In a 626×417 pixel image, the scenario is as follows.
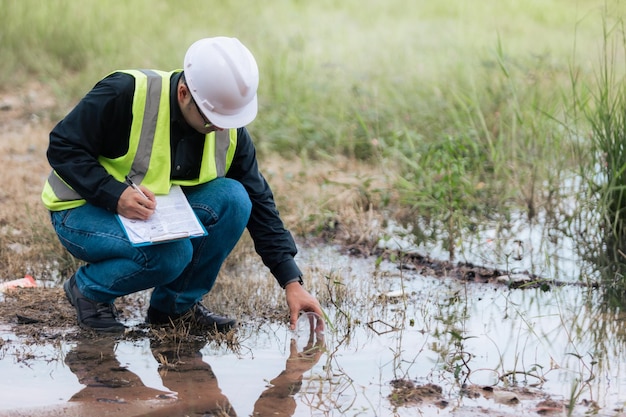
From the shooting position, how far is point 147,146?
3584 mm

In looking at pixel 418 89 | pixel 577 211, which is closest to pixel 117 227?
pixel 577 211

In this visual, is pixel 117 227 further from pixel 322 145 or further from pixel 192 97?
pixel 322 145

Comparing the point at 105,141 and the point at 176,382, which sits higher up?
the point at 105,141

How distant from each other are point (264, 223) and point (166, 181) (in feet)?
1.55

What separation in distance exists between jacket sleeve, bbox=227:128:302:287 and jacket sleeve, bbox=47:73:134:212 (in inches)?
20.6

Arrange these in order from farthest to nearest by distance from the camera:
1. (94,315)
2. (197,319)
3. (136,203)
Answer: (197,319) < (94,315) < (136,203)

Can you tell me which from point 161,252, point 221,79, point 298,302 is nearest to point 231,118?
point 221,79

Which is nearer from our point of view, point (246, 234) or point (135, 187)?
point (135, 187)

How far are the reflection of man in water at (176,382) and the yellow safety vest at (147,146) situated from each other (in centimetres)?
64

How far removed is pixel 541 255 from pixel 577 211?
0.39m

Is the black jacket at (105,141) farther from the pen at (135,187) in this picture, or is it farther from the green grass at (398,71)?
the green grass at (398,71)

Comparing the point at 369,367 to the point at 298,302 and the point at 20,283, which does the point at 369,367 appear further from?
the point at 20,283

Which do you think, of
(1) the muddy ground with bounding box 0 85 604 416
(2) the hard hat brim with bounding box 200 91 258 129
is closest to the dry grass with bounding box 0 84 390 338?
(1) the muddy ground with bounding box 0 85 604 416

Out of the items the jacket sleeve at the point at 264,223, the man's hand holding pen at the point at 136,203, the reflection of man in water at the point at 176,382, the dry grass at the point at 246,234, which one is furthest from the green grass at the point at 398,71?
the man's hand holding pen at the point at 136,203
